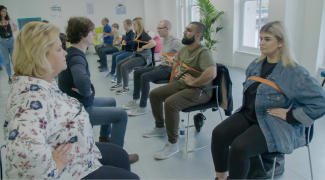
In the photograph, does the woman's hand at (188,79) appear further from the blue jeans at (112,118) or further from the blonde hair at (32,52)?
the blonde hair at (32,52)

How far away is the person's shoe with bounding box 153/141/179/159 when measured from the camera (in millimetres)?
2234

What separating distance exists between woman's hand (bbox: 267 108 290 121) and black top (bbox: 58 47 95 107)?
53.0 inches

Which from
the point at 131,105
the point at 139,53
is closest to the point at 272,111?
the point at 131,105

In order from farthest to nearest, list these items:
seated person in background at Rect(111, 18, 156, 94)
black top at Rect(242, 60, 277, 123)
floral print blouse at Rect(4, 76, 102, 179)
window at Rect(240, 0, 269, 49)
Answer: window at Rect(240, 0, 269, 49) < seated person in background at Rect(111, 18, 156, 94) < black top at Rect(242, 60, 277, 123) < floral print blouse at Rect(4, 76, 102, 179)

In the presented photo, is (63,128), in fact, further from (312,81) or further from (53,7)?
(53,7)

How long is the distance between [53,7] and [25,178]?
9138 millimetres

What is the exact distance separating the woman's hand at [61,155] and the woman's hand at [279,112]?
124 centimetres

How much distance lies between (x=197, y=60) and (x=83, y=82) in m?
1.10

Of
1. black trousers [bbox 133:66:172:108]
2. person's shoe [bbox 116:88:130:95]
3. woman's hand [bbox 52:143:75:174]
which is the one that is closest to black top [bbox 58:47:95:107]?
woman's hand [bbox 52:143:75:174]

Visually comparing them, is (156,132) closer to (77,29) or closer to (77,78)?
(77,78)

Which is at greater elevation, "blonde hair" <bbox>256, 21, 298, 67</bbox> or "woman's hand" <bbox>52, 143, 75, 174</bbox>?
"blonde hair" <bbox>256, 21, 298, 67</bbox>

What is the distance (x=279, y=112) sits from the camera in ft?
5.12

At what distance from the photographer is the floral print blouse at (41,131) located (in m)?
0.94

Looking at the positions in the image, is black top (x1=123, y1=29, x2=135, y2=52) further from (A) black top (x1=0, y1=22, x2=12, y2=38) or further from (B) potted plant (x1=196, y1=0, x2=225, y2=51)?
(A) black top (x1=0, y1=22, x2=12, y2=38)
